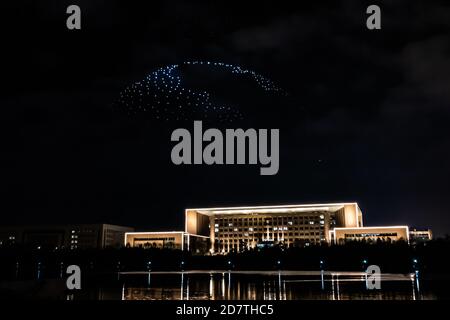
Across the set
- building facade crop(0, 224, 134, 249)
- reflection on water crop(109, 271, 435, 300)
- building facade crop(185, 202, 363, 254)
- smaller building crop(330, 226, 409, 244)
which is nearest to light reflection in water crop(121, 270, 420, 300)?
reflection on water crop(109, 271, 435, 300)

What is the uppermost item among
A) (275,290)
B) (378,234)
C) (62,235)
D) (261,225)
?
(261,225)

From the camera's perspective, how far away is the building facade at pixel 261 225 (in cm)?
11181

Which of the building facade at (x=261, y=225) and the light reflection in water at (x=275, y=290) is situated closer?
the light reflection in water at (x=275, y=290)

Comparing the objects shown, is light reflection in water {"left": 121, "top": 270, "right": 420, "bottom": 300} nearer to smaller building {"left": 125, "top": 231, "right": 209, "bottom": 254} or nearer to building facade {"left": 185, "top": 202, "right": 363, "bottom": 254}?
smaller building {"left": 125, "top": 231, "right": 209, "bottom": 254}

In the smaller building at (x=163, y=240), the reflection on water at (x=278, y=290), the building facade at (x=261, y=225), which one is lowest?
the reflection on water at (x=278, y=290)

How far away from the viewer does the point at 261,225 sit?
396 feet

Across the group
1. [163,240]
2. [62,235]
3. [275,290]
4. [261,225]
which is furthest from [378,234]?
[62,235]

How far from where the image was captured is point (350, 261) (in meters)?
58.3

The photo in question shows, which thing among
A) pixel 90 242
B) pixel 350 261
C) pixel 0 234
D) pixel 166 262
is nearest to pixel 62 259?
pixel 166 262

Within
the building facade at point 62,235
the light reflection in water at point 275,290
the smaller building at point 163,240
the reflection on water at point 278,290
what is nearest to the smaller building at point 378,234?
the smaller building at point 163,240

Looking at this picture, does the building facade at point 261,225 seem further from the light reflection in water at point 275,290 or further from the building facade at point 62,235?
the light reflection in water at point 275,290

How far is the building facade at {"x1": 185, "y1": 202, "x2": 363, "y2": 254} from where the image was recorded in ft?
367

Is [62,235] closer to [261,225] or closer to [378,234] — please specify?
[261,225]

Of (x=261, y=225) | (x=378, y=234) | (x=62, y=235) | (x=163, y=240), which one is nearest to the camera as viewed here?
(x=378, y=234)
